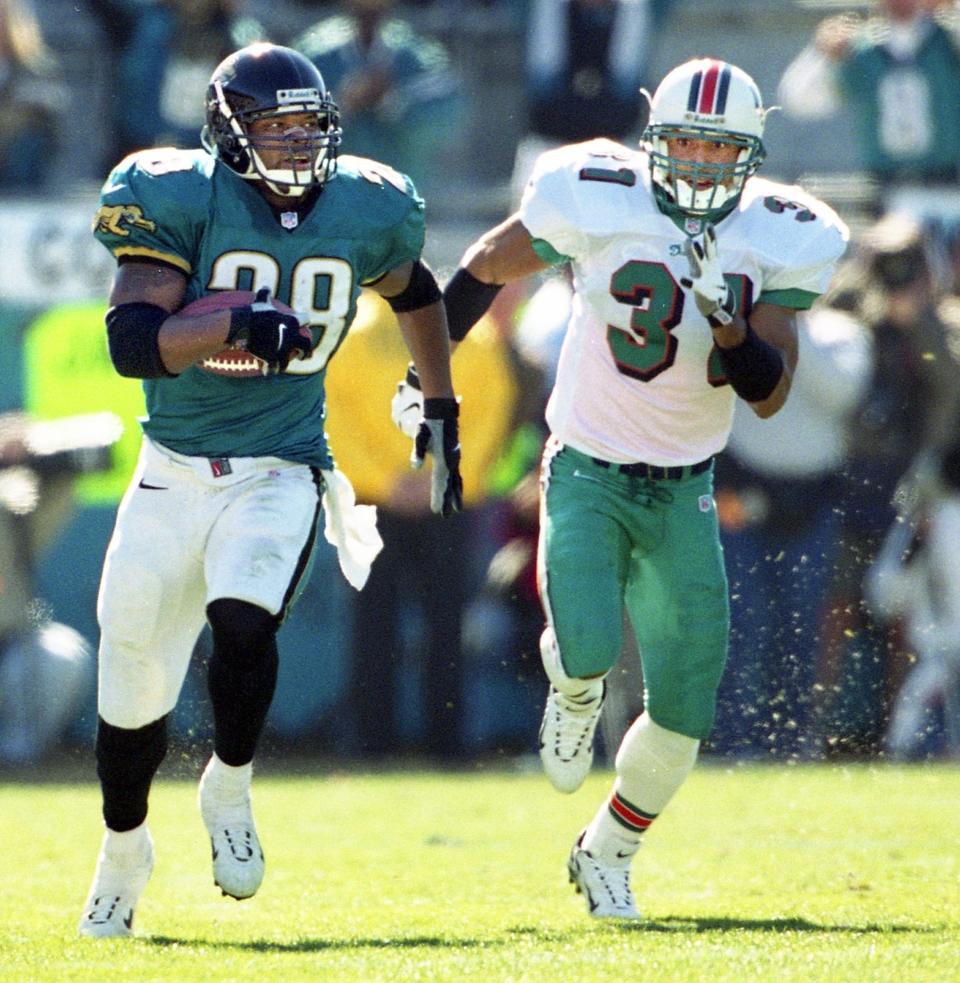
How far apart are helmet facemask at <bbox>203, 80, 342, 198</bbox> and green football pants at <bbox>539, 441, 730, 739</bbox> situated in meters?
0.87

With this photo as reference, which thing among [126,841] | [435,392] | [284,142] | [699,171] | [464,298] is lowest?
[126,841]

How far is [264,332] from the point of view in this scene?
4066 mm

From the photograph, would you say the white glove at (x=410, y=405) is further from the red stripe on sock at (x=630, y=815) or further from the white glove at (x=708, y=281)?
the red stripe on sock at (x=630, y=815)

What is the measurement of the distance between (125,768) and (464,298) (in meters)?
1.34

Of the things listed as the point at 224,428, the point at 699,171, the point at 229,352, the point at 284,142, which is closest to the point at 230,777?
the point at 224,428

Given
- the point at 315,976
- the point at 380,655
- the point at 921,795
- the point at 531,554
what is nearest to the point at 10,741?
the point at 380,655

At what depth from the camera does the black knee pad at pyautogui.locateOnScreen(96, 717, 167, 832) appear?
14.1 feet

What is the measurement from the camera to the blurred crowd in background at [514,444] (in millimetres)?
7668

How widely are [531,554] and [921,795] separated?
165 centimetres

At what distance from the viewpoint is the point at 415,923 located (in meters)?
4.44

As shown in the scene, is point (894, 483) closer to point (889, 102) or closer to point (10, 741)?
point (889, 102)

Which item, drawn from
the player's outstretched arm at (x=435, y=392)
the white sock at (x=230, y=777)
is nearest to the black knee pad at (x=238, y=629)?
the white sock at (x=230, y=777)

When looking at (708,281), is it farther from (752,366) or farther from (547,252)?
(547,252)

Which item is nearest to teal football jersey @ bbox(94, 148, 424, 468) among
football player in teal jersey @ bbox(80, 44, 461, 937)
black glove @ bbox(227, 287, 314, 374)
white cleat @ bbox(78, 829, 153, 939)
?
football player in teal jersey @ bbox(80, 44, 461, 937)
